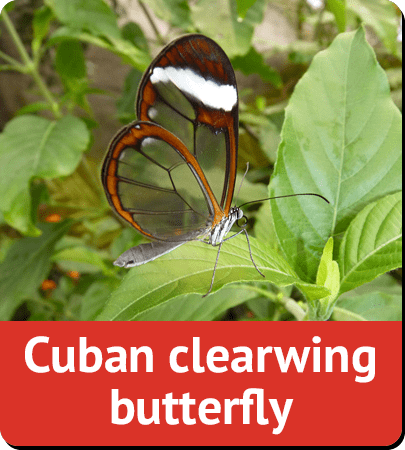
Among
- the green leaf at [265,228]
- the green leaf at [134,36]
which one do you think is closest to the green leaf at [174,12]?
the green leaf at [134,36]

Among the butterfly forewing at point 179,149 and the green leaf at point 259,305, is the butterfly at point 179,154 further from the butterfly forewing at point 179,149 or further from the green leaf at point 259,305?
the green leaf at point 259,305

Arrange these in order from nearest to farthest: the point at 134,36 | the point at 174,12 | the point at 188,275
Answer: the point at 188,275 → the point at 174,12 → the point at 134,36

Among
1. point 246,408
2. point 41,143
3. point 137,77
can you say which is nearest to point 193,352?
point 246,408

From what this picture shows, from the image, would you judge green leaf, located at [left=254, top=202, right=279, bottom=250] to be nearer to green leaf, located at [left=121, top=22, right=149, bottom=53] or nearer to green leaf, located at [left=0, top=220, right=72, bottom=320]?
green leaf, located at [left=0, top=220, right=72, bottom=320]

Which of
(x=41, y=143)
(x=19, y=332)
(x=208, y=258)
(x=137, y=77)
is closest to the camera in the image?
(x=208, y=258)

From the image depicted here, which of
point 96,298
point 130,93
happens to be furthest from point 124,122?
point 96,298

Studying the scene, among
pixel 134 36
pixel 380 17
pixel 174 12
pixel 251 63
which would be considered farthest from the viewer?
pixel 134 36

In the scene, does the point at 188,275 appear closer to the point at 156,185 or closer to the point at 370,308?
the point at 156,185

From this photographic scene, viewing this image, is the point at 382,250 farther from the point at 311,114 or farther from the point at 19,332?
the point at 19,332

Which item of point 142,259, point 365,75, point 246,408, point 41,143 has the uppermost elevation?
point 41,143
